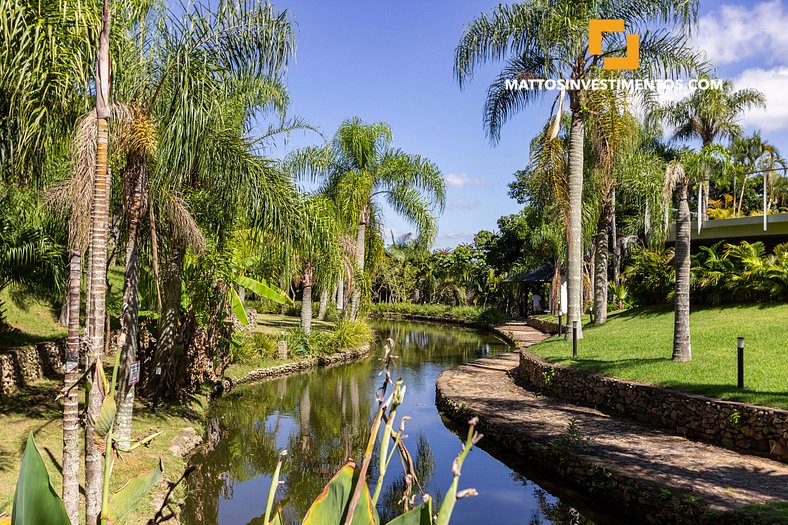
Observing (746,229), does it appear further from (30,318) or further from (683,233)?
(30,318)

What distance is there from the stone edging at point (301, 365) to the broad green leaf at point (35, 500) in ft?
48.6

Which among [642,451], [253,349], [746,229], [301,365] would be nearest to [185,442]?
[642,451]

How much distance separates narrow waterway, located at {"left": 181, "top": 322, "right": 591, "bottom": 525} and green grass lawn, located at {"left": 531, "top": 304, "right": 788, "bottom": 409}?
312 cm

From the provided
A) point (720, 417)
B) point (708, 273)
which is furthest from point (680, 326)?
point (708, 273)

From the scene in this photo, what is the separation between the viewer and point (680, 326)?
11867 millimetres

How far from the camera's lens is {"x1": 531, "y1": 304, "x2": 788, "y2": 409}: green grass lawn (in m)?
9.68

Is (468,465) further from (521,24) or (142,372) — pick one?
(521,24)

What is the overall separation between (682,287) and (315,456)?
24.4ft

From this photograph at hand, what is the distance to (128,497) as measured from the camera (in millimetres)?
1548

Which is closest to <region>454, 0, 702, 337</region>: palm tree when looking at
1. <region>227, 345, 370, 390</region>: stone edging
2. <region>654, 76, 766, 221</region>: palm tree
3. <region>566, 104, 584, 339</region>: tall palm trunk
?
<region>566, 104, 584, 339</region>: tall palm trunk

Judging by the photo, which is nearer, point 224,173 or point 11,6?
point 11,6

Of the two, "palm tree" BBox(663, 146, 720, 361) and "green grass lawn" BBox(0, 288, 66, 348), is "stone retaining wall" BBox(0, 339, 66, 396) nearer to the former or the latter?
"green grass lawn" BBox(0, 288, 66, 348)

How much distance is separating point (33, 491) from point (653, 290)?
68.9 ft

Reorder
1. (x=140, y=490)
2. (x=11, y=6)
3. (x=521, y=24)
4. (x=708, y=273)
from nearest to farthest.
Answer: (x=140, y=490) < (x=11, y=6) < (x=521, y=24) < (x=708, y=273)
